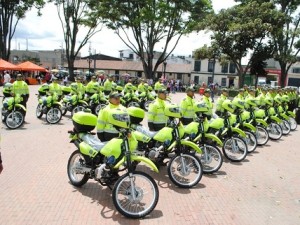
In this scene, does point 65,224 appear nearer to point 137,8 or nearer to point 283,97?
point 283,97

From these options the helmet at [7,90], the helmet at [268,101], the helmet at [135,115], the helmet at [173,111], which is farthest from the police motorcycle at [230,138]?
the helmet at [7,90]

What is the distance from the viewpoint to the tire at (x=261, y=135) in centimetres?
1178

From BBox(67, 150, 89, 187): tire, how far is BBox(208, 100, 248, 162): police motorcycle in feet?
12.5

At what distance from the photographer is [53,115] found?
13.9m

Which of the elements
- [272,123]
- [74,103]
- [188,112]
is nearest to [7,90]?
[74,103]

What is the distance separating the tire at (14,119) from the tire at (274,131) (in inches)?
356

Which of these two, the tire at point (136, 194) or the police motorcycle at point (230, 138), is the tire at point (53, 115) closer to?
the police motorcycle at point (230, 138)

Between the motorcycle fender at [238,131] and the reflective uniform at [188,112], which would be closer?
the reflective uniform at [188,112]

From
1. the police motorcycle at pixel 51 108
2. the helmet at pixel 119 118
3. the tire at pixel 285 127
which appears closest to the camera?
the helmet at pixel 119 118

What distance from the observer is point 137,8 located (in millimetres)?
31484

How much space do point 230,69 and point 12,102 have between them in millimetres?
56704

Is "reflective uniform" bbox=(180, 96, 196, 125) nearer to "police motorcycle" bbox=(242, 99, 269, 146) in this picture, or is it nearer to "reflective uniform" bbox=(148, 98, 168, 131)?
Result: "reflective uniform" bbox=(148, 98, 168, 131)

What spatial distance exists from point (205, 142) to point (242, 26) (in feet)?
77.5

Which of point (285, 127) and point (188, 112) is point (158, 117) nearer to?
point (188, 112)
